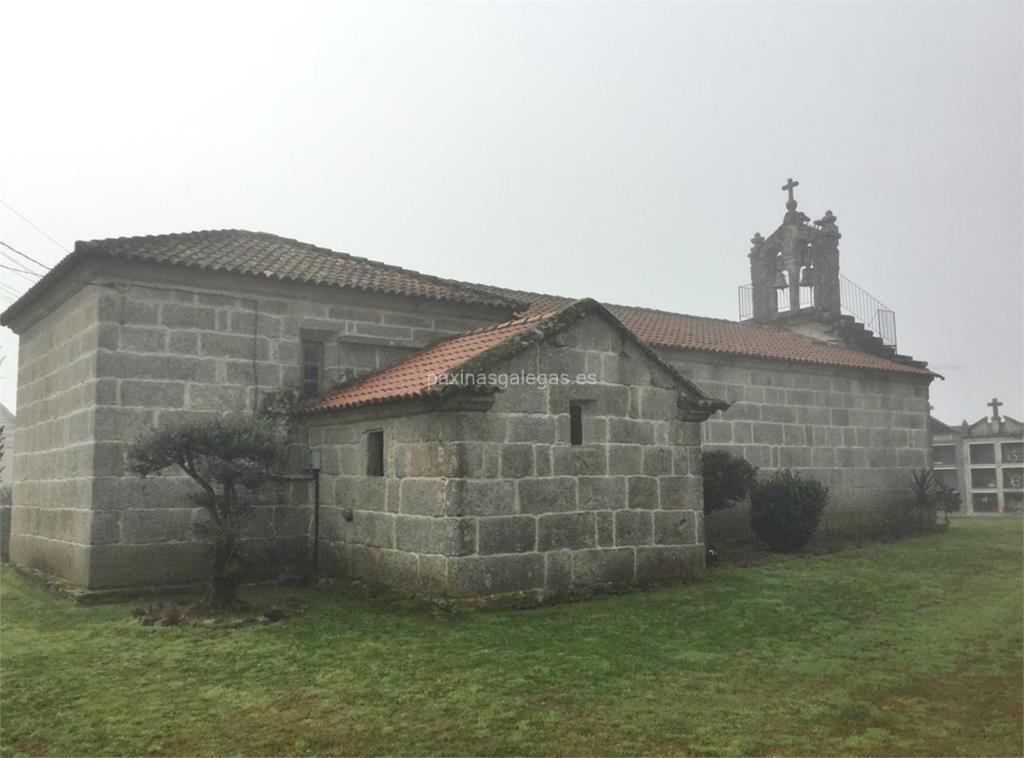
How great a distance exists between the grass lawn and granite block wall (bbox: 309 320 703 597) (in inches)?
22.4

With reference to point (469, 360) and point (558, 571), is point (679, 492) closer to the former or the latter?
point (558, 571)

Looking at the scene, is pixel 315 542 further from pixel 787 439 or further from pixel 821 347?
pixel 821 347

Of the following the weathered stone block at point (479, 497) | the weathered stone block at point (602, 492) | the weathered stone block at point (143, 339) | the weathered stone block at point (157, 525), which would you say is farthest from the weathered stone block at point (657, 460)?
the weathered stone block at point (143, 339)

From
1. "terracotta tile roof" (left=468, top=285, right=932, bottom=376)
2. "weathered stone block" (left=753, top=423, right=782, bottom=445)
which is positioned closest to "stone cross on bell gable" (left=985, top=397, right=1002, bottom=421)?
"terracotta tile roof" (left=468, top=285, right=932, bottom=376)

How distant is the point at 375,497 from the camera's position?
9930mm

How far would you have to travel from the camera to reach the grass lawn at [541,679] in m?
4.81

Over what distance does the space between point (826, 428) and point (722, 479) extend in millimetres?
4842

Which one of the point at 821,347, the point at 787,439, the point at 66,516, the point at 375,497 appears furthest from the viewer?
the point at 821,347

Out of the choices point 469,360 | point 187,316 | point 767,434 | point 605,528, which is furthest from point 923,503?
point 187,316

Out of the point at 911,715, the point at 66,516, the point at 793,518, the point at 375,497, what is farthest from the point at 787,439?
the point at 66,516

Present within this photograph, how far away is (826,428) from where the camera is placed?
57.0 feet

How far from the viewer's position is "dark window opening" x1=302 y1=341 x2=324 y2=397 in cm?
1184

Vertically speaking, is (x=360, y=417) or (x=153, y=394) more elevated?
(x=153, y=394)

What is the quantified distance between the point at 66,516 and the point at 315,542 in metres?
3.32
